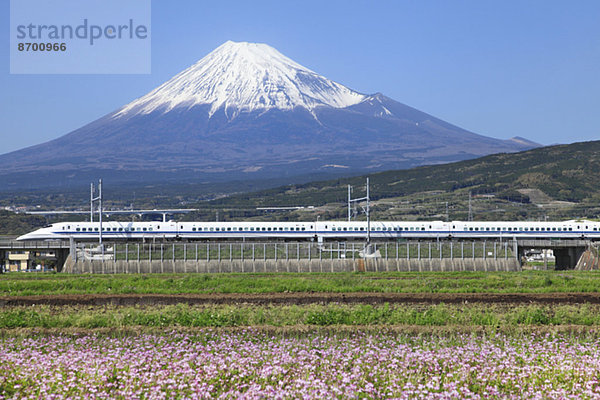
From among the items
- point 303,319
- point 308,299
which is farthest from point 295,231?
point 303,319

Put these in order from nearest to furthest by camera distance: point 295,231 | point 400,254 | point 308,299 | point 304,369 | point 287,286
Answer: point 304,369 < point 308,299 < point 287,286 < point 400,254 < point 295,231

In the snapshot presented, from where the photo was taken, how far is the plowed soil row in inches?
1332

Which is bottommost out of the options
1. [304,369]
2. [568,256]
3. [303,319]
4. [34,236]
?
[568,256]

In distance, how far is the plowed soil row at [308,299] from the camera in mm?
33844

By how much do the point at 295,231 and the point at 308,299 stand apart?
67070mm

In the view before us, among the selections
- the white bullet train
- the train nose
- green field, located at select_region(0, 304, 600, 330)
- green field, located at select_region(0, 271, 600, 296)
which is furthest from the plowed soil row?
the train nose

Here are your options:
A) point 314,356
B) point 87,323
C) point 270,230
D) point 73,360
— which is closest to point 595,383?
point 314,356

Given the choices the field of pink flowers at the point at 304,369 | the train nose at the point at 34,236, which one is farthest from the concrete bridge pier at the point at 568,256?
the train nose at the point at 34,236

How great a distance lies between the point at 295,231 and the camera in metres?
101

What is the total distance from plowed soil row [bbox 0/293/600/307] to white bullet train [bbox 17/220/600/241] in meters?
63.0

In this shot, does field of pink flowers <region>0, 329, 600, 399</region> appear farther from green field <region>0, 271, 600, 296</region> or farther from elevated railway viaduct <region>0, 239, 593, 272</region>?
elevated railway viaduct <region>0, 239, 593, 272</region>

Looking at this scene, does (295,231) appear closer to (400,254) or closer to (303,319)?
(400,254)

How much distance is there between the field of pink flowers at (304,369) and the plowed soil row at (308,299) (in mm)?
12590

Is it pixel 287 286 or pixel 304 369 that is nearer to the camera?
pixel 304 369
